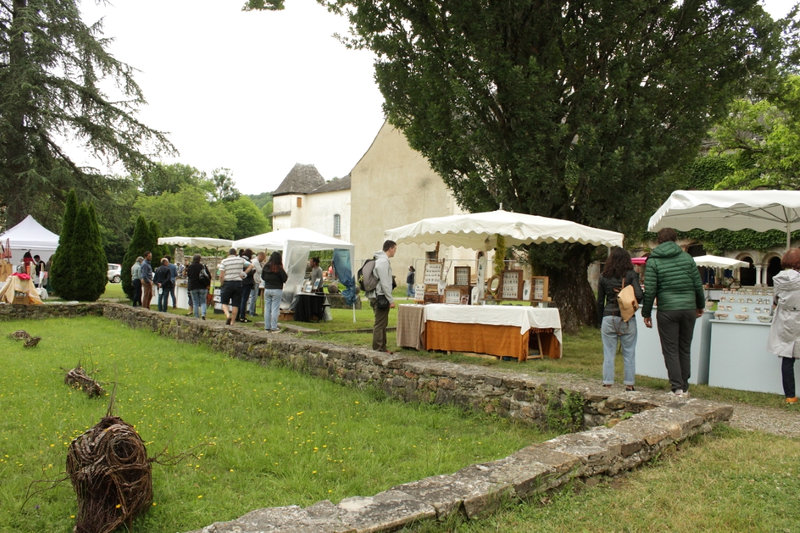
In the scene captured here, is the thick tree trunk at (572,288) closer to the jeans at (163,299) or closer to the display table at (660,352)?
the display table at (660,352)

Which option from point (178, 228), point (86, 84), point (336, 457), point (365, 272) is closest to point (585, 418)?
point (336, 457)

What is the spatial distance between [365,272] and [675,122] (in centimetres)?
791

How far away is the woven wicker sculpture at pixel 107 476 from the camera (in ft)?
11.3

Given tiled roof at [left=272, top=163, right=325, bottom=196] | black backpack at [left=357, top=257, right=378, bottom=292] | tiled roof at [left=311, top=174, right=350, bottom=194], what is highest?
tiled roof at [left=272, top=163, right=325, bottom=196]

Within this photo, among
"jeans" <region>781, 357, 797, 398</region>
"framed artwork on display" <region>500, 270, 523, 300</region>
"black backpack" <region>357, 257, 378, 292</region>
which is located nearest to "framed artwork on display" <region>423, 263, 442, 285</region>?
"framed artwork on display" <region>500, 270, 523, 300</region>

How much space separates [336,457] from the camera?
192 inches

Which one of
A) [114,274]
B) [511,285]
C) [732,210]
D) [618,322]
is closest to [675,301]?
[618,322]

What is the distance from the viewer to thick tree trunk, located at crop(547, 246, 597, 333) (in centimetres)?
1356

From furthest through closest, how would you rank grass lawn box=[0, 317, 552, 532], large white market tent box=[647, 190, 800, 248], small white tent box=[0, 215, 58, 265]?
small white tent box=[0, 215, 58, 265]
large white market tent box=[647, 190, 800, 248]
grass lawn box=[0, 317, 552, 532]

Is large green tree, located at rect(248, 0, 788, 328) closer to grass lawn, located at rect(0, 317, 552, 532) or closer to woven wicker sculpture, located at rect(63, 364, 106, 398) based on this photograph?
grass lawn, located at rect(0, 317, 552, 532)

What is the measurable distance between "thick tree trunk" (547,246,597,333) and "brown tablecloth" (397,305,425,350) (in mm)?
4847

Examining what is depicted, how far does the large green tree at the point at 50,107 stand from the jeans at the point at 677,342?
24.4 m

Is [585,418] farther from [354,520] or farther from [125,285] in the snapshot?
[125,285]

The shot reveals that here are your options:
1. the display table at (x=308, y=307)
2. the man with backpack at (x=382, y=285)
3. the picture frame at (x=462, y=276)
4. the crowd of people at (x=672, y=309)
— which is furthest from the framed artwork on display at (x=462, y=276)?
the display table at (x=308, y=307)
